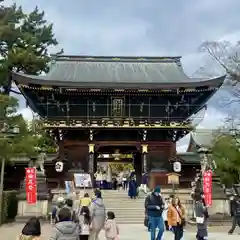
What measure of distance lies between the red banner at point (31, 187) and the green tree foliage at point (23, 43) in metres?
15.9

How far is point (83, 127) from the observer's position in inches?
1297

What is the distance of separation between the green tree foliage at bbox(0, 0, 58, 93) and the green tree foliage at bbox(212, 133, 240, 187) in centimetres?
1789

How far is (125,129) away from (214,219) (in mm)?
12227

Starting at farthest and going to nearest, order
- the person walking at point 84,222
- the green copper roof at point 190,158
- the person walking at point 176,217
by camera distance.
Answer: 1. the green copper roof at point 190,158
2. the person walking at point 176,217
3. the person walking at point 84,222

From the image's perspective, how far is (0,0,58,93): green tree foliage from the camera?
38.4m

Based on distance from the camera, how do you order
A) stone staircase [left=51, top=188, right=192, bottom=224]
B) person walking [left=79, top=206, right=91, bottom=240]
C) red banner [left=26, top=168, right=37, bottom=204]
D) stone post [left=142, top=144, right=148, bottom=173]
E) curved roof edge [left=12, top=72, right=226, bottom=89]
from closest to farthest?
person walking [left=79, top=206, right=91, bottom=240] < red banner [left=26, top=168, right=37, bottom=204] < stone staircase [left=51, top=188, right=192, bottom=224] < curved roof edge [left=12, top=72, right=226, bottom=89] < stone post [left=142, top=144, right=148, bottom=173]

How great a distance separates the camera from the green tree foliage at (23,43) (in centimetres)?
3844

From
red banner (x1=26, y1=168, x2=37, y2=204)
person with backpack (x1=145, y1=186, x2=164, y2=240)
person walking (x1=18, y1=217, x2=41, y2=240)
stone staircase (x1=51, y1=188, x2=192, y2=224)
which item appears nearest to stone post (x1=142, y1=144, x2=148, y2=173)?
stone staircase (x1=51, y1=188, x2=192, y2=224)

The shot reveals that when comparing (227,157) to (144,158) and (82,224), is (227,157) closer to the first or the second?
(144,158)

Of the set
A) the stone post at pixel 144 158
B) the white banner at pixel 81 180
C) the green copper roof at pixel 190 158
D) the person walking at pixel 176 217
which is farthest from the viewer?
the green copper roof at pixel 190 158

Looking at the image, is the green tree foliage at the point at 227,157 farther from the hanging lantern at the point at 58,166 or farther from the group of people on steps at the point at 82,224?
the group of people on steps at the point at 82,224

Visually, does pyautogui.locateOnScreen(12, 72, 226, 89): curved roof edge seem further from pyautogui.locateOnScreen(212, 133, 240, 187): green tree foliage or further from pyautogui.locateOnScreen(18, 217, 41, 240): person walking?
pyautogui.locateOnScreen(18, 217, 41, 240): person walking

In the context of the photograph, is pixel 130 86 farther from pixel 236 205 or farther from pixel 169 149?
pixel 236 205

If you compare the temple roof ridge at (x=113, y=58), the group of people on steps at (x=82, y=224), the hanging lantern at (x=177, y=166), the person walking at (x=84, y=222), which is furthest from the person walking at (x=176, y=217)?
the temple roof ridge at (x=113, y=58)
